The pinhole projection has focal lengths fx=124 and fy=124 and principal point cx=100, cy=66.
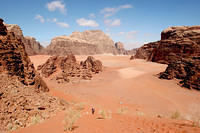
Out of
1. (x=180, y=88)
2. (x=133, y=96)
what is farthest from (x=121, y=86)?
(x=180, y=88)

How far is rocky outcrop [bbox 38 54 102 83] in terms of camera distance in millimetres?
16438

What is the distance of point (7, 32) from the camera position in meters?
7.96

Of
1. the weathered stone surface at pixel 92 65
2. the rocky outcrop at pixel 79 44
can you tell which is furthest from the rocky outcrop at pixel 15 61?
the rocky outcrop at pixel 79 44

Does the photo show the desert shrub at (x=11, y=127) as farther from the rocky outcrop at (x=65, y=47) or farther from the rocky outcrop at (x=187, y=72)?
the rocky outcrop at (x=65, y=47)

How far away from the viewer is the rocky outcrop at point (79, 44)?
217 ft

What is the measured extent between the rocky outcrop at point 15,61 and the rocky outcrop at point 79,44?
5793cm

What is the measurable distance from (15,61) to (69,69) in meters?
9.52

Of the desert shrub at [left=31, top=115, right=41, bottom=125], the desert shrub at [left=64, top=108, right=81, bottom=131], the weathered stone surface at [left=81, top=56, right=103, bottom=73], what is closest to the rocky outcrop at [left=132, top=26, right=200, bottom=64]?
the weathered stone surface at [left=81, top=56, right=103, bottom=73]

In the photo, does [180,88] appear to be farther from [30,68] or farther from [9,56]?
[9,56]

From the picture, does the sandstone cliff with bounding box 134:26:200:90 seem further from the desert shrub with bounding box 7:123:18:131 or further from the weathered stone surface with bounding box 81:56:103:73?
the desert shrub with bounding box 7:123:18:131

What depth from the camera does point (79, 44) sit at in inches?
3012

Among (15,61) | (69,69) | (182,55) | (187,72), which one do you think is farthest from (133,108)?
(182,55)

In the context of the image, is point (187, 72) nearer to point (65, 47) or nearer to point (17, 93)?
point (17, 93)

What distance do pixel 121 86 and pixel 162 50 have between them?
65.1ft
